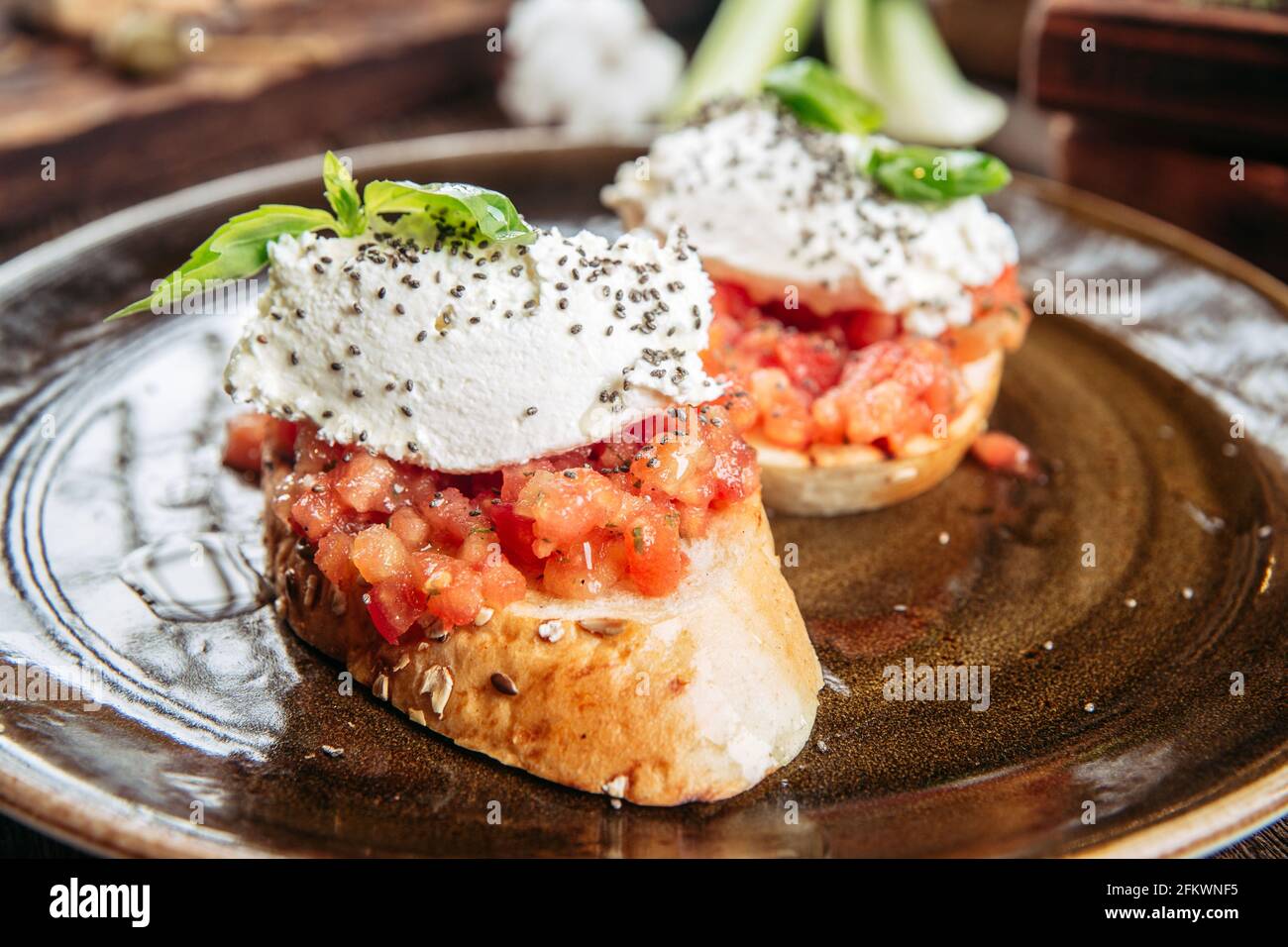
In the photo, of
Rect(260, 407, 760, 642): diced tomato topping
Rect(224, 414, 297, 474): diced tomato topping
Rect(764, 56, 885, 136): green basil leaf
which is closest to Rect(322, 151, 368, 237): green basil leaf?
Rect(260, 407, 760, 642): diced tomato topping

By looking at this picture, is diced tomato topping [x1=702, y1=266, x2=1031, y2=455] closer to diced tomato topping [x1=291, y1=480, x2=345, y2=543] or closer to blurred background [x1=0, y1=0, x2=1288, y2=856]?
diced tomato topping [x1=291, y1=480, x2=345, y2=543]

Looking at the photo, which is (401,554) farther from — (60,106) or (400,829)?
(60,106)

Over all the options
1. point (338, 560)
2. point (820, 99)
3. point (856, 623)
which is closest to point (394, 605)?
point (338, 560)

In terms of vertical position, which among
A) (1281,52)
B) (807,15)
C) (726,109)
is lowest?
(726,109)

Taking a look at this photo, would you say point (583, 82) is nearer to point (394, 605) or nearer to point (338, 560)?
point (338, 560)

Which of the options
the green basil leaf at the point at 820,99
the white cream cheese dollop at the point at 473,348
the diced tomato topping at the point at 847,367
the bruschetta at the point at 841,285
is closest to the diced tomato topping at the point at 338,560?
the white cream cheese dollop at the point at 473,348

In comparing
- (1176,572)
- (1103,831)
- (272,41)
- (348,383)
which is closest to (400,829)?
(348,383)
